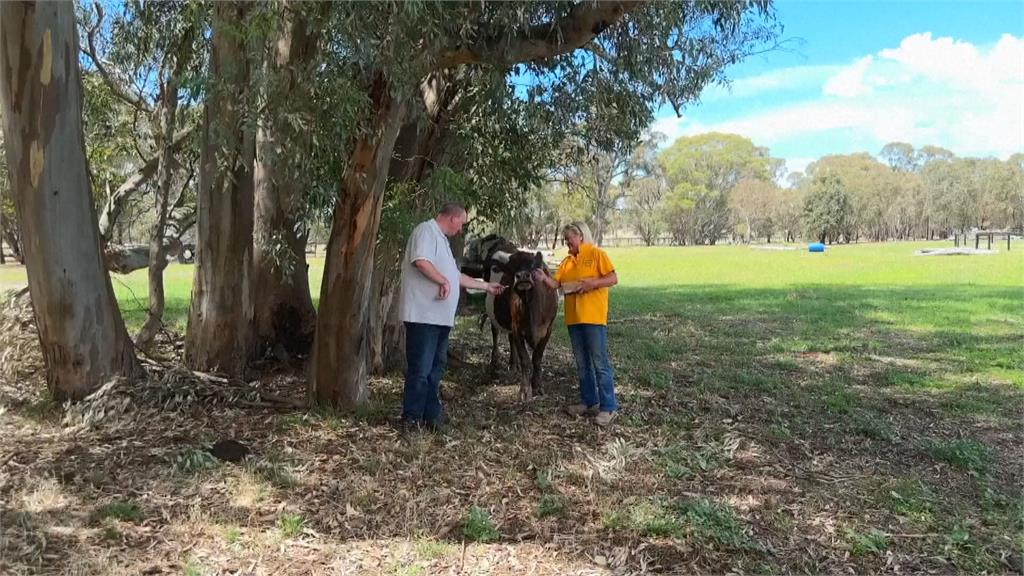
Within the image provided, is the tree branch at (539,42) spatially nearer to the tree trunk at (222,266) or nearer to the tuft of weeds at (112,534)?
the tree trunk at (222,266)

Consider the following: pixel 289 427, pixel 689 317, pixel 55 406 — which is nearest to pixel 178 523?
pixel 289 427

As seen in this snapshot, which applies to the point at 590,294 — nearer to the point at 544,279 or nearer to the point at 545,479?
the point at 544,279

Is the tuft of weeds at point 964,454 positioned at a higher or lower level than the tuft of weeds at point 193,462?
lower

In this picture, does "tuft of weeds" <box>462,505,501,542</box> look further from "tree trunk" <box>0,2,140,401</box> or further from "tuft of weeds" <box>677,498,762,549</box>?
"tree trunk" <box>0,2,140,401</box>

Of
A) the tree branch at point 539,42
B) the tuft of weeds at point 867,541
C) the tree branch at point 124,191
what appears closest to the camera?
the tuft of weeds at point 867,541

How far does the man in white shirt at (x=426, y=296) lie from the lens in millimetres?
5262

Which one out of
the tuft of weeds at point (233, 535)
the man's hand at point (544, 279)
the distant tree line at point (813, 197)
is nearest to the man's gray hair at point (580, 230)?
the man's hand at point (544, 279)

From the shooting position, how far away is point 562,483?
4762 millimetres

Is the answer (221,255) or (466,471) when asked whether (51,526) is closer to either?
(466,471)

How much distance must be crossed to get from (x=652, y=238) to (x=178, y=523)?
74122 millimetres

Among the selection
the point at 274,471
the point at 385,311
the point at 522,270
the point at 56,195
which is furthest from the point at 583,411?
the point at 56,195

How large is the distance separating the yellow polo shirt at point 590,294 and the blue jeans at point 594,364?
8 centimetres

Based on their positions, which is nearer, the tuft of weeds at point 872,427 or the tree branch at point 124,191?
the tuft of weeds at point 872,427

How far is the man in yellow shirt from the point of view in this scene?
6004mm
